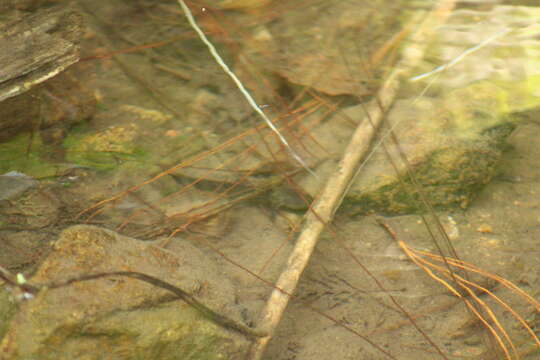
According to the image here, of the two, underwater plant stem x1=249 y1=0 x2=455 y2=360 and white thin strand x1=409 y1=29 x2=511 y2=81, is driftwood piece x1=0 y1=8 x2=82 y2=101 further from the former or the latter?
white thin strand x1=409 y1=29 x2=511 y2=81

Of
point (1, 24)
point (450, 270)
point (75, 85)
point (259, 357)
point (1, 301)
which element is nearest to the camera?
point (1, 301)

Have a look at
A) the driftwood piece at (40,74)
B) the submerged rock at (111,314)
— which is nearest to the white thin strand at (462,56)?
the driftwood piece at (40,74)

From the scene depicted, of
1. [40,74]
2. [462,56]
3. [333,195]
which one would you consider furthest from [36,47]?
[462,56]

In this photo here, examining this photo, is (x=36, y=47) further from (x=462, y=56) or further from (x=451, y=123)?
(x=462, y=56)

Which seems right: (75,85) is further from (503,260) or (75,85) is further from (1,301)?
(503,260)

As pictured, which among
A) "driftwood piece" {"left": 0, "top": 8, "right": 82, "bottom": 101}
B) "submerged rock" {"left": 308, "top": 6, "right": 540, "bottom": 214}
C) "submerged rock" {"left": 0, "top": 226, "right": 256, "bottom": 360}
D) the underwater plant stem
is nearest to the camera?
"submerged rock" {"left": 0, "top": 226, "right": 256, "bottom": 360}

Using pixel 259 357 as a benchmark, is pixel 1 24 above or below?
above

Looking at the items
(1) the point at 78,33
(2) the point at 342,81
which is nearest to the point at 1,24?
(1) the point at 78,33

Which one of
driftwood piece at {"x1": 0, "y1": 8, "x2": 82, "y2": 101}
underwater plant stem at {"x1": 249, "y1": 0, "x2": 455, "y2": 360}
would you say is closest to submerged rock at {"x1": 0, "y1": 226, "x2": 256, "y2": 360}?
underwater plant stem at {"x1": 249, "y1": 0, "x2": 455, "y2": 360}

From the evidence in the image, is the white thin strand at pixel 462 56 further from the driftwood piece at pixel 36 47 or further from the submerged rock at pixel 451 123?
the driftwood piece at pixel 36 47

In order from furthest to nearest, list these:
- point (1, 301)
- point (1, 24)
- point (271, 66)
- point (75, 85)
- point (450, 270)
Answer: point (271, 66)
point (75, 85)
point (1, 24)
point (450, 270)
point (1, 301)
